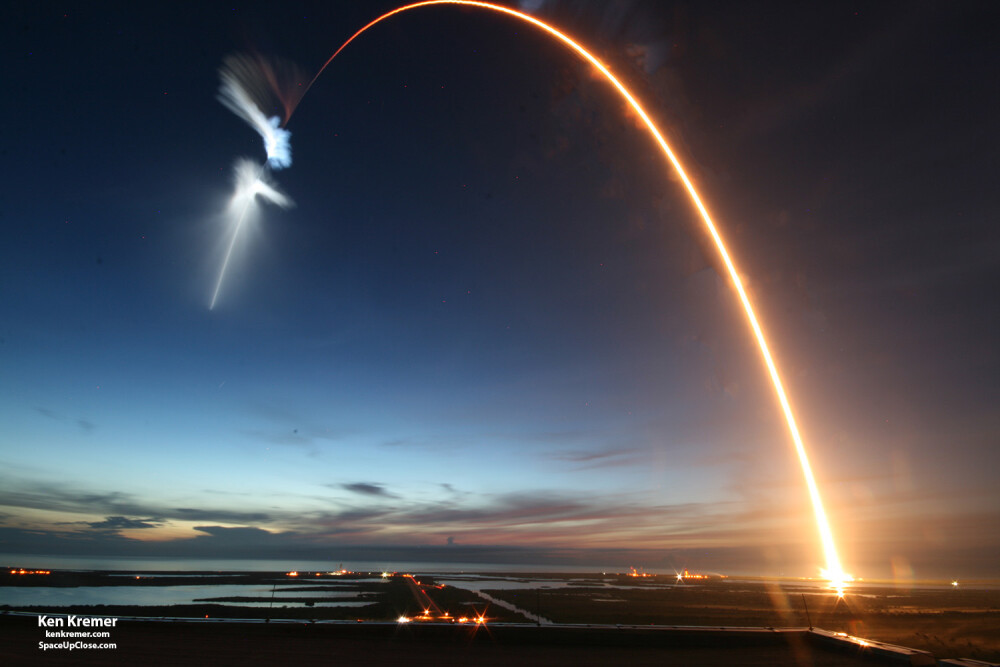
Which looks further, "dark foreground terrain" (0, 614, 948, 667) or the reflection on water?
the reflection on water

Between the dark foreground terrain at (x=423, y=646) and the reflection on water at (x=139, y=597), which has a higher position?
the dark foreground terrain at (x=423, y=646)

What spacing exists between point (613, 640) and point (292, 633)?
792cm

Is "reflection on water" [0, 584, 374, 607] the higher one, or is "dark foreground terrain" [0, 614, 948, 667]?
"dark foreground terrain" [0, 614, 948, 667]

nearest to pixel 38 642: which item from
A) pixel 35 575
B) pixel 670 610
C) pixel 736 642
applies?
pixel 736 642

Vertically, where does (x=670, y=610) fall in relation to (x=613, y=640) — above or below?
below

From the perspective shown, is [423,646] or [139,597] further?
[139,597]

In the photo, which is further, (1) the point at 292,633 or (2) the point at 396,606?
(2) the point at 396,606

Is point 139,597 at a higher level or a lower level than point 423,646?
lower

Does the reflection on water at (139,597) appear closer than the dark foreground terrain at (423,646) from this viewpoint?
No

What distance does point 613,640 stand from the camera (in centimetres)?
1223

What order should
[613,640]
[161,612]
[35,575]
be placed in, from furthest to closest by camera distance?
[35,575] < [161,612] < [613,640]

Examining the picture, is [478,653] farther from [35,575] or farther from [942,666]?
[35,575]

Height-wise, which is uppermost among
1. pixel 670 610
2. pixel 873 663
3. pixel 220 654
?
pixel 220 654

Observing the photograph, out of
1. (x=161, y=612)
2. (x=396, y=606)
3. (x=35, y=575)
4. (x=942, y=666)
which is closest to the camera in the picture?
(x=942, y=666)
